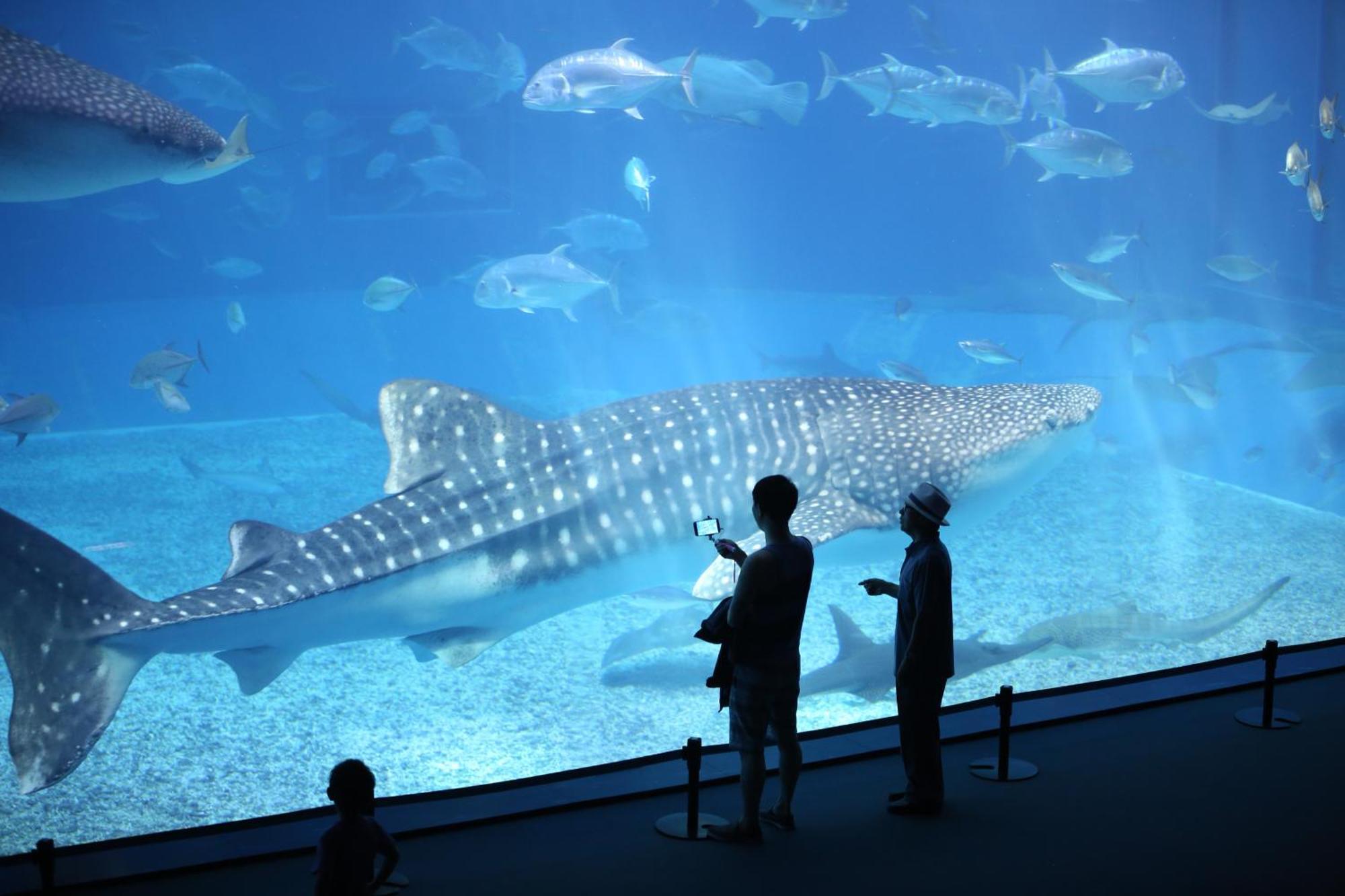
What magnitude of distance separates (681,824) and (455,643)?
7.62ft

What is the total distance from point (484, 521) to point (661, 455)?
1254 mm

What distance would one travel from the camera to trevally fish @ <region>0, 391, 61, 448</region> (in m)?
6.62

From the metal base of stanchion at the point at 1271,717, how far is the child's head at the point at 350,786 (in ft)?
11.1

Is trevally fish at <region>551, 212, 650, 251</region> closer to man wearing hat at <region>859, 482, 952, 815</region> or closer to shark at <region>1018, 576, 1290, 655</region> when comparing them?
shark at <region>1018, 576, 1290, 655</region>

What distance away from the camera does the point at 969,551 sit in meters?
8.63

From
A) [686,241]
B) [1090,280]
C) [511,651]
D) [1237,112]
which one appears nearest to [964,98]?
[1090,280]

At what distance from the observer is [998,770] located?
309cm

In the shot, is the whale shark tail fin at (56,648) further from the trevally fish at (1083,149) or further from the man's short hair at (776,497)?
the trevally fish at (1083,149)

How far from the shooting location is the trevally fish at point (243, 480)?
10.1 m

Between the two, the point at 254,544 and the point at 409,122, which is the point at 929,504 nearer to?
the point at 254,544

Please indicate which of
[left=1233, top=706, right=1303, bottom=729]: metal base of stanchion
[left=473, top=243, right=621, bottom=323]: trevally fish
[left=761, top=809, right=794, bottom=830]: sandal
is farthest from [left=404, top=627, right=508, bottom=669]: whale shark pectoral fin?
[left=473, top=243, right=621, bottom=323]: trevally fish

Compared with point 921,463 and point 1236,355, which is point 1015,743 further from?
point 1236,355

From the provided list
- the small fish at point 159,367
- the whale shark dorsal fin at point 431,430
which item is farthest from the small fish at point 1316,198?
the small fish at point 159,367

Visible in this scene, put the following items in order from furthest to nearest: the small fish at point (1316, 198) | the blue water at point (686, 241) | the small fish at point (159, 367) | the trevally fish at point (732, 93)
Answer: the blue water at point (686, 241) → the trevally fish at point (732, 93) → the small fish at point (159, 367) → the small fish at point (1316, 198)
